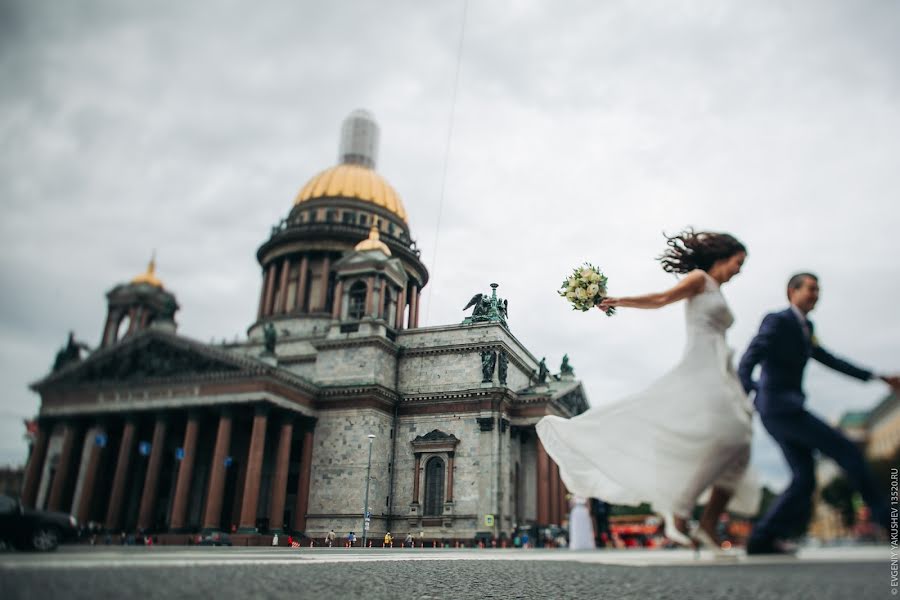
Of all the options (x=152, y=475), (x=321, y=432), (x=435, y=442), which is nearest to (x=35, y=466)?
(x=152, y=475)

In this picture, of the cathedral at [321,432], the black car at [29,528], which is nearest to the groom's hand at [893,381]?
the black car at [29,528]

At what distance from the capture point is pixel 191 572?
4734 mm

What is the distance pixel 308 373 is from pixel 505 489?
17159 mm

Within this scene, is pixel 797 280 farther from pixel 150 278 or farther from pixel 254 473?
pixel 150 278

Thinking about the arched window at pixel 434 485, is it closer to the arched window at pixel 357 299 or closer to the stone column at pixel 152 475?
the arched window at pixel 357 299

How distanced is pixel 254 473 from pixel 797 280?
38167mm

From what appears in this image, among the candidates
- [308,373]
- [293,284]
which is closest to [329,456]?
[308,373]

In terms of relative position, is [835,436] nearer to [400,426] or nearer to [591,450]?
[591,450]

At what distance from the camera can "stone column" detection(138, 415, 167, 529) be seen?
38156mm

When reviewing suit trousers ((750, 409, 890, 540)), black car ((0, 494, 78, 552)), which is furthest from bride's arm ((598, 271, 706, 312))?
black car ((0, 494, 78, 552))

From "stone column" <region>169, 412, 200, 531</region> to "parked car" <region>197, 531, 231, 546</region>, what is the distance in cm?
390

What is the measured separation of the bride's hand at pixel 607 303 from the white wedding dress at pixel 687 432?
2.18 feet

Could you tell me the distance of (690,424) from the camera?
3410mm

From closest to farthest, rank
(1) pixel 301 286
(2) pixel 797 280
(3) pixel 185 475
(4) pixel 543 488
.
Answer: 1. (2) pixel 797 280
2. (3) pixel 185 475
3. (4) pixel 543 488
4. (1) pixel 301 286
